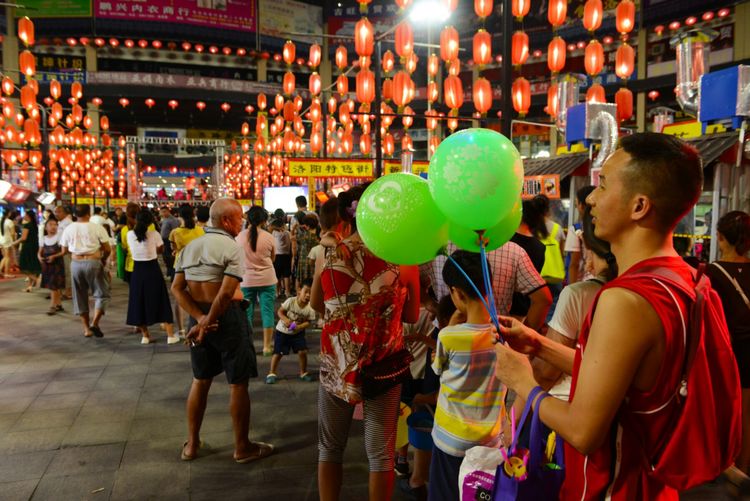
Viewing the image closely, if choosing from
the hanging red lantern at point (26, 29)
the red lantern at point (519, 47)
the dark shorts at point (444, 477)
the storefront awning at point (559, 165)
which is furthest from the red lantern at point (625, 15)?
the hanging red lantern at point (26, 29)

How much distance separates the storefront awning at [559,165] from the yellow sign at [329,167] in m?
3.88

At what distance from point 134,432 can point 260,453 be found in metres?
1.17

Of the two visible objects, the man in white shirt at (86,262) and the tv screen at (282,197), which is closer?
the man in white shirt at (86,262)

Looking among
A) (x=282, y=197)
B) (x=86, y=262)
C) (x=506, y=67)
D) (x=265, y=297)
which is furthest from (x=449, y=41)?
(x=86, y=262)

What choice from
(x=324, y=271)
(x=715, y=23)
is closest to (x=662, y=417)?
(x=324, y=271)

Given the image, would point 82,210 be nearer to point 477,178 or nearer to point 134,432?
point 134,432

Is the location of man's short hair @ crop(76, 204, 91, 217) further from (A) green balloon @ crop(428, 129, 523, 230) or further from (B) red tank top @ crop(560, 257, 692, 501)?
(B) red tank top @ crop(560, 257, 692, 501)

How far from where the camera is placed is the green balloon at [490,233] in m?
2.02

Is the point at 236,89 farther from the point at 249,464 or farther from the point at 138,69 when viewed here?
the point at 249,464

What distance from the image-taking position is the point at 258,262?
19.6 feet

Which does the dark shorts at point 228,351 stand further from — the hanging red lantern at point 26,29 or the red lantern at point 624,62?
the hanging red lantern at point 26,29

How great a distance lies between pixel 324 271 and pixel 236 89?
2912 centimetres

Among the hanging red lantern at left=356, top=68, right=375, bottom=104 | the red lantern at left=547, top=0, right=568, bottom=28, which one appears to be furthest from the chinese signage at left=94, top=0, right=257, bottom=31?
the red lantern at left=547, top=0, right=568, bottom=28

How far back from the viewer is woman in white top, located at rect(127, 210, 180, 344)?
22.1 ft
